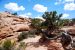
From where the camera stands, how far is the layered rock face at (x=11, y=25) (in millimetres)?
28275

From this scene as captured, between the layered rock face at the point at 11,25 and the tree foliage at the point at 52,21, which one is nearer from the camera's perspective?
the tree foliage at the point at 52,21

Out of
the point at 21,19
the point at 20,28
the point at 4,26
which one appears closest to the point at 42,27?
the point at 20,28

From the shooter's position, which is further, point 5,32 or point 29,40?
point 5,32

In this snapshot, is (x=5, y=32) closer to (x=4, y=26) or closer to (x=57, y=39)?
(x=4, y=26)

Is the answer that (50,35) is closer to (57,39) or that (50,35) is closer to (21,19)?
(57,39)

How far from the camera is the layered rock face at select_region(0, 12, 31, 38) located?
28.3m

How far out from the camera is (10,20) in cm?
3173

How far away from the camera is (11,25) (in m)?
30.2

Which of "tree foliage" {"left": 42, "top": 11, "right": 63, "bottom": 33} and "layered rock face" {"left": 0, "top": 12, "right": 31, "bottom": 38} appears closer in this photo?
"tree foliage" {"left": 42, "top": 11, "right": 63, "bottom": 33}

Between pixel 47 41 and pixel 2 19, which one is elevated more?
pixel 2 19

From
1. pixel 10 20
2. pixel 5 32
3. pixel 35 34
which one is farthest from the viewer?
pixel 10 20

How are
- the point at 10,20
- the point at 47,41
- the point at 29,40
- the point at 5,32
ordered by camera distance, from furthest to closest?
the point at 10,20 → the point at 5,32 → the point at 29,40 → the point at 47,41

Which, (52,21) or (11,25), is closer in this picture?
(52,21)

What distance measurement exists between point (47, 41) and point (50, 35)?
Answer: 201 cm
